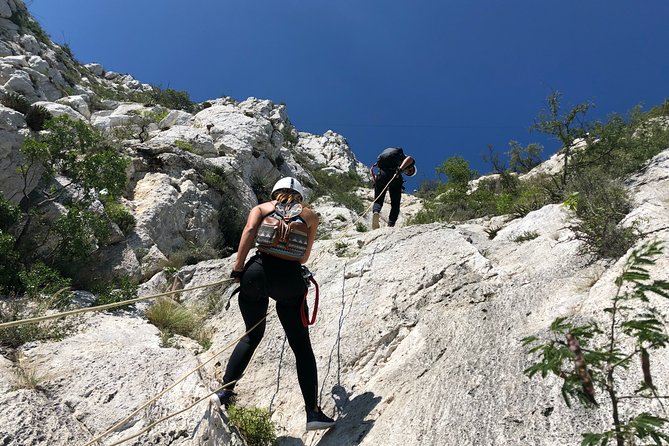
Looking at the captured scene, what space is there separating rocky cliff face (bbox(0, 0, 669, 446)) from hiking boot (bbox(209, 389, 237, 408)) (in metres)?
0.09

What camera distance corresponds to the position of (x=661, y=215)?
4754 millimetres

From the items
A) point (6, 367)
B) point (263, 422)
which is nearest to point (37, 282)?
point (6, 367)

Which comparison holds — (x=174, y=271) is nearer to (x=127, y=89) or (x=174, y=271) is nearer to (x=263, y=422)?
(x=263, y=422)

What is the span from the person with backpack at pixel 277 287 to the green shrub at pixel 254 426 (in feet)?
0.79

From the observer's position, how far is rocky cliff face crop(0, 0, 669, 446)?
3.34 m

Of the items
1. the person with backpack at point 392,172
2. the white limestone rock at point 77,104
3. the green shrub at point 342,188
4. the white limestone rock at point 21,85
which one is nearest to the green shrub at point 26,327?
the person with backpack at point 392,172

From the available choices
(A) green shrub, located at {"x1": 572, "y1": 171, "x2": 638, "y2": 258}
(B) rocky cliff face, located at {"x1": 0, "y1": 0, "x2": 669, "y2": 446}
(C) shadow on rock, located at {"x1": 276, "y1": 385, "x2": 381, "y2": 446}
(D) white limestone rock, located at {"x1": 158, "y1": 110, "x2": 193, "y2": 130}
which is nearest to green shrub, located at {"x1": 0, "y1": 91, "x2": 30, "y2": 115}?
(B) rocky cliff face, located at {"x1": 0, "y1": 0, "x2": 669, "y2": 446}

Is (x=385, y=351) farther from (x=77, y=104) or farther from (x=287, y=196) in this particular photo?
(x=77, y=104)

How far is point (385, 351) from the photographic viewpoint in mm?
4754

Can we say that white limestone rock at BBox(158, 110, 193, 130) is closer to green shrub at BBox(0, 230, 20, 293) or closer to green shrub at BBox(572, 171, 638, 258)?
green shrub at BBox(0, 230, 20, 293)

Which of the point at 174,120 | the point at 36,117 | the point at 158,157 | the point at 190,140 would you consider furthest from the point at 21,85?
the point at 158,157

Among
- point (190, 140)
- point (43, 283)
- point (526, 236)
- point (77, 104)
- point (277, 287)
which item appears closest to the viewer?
point (277, 287)

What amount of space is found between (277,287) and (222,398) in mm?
1184

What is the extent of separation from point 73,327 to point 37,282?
4.24 ft
